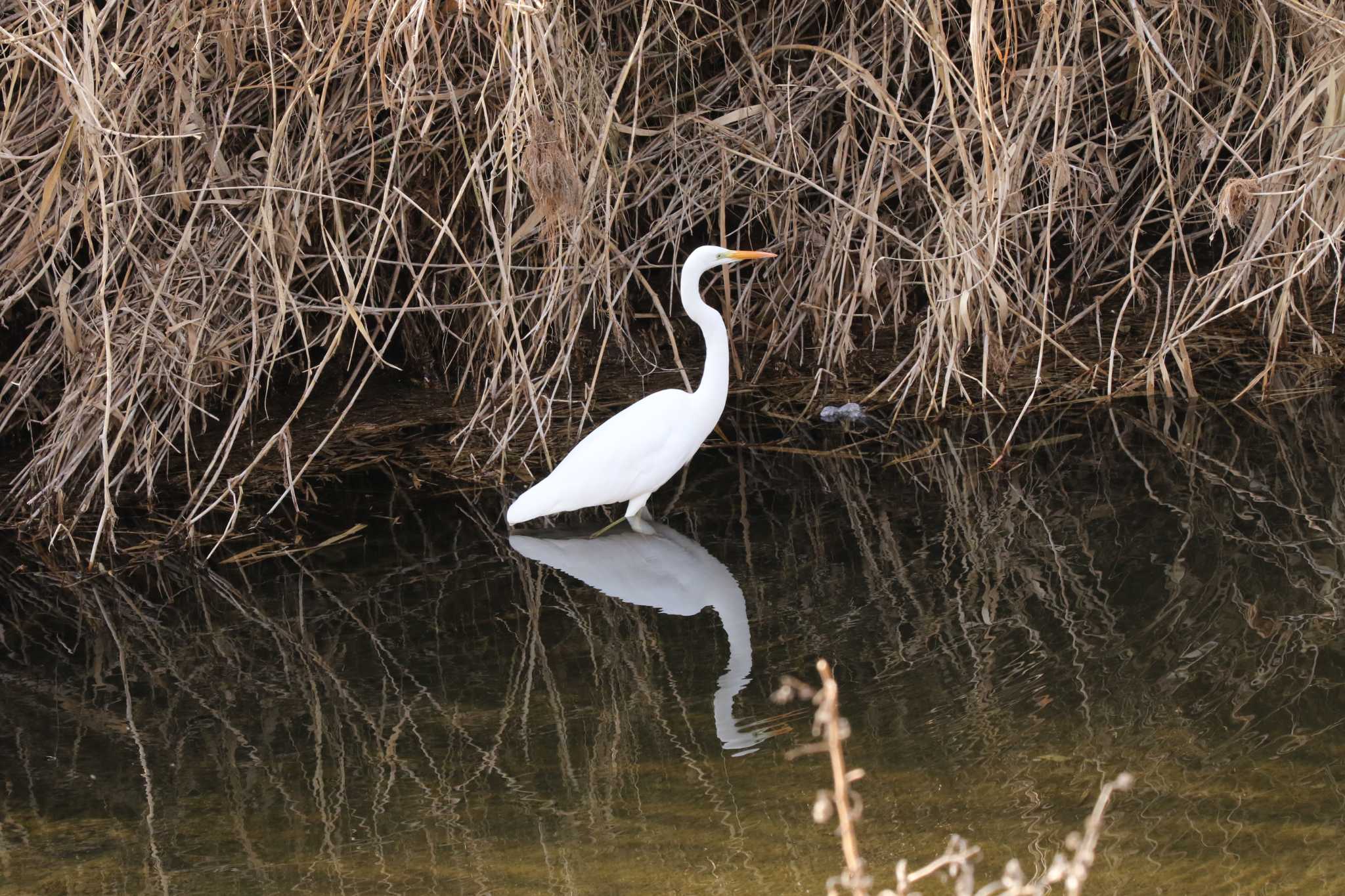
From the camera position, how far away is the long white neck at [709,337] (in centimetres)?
345

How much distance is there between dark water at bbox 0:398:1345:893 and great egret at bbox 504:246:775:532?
0.11 metres

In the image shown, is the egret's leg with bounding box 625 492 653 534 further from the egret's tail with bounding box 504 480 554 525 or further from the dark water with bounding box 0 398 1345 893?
the egret's tail with bounding box 504 480 554 525

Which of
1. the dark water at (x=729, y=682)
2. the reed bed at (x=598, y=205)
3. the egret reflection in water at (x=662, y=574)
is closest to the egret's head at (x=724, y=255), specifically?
the reed bed at (x=598, y=205)

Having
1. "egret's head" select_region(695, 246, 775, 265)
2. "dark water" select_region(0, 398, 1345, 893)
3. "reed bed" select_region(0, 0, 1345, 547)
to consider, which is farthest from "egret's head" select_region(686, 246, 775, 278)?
"dark water" select_region(0, 398, 1345, 893)

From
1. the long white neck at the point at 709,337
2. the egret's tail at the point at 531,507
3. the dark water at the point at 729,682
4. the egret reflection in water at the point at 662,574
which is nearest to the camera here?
the dark water at the point at 729,682

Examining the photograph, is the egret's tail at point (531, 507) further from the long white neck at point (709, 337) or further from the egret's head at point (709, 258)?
the egret's head at point (709, 258)

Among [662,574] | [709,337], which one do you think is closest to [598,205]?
[709,337]

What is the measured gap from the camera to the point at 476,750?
2.40 meters

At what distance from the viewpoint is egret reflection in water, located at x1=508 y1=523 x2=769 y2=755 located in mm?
2691

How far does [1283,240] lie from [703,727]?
2.57 m

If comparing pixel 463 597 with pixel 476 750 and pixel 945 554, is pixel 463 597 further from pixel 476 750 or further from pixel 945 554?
pixel 945 554

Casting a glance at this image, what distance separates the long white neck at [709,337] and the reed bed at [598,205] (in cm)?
30

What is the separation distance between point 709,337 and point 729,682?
118cm

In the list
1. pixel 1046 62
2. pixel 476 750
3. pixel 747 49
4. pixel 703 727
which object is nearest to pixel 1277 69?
pixel 1046 62
